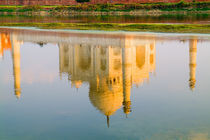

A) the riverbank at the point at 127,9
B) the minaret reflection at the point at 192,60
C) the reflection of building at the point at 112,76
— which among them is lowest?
the reflection of building at the point at 112,76

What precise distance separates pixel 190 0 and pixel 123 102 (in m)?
58.4

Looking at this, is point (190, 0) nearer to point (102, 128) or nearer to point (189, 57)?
point (189, 57)

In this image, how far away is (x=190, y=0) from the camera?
64.5m

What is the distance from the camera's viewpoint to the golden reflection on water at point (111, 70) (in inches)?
350

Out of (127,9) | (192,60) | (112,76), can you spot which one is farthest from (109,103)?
(127,9)

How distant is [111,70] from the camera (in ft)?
44.2

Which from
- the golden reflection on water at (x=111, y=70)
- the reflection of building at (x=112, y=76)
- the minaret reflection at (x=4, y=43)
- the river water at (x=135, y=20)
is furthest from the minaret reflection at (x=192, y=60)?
the river water at (x=135, y=20)

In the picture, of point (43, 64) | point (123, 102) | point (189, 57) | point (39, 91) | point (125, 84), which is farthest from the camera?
point (189, 57)

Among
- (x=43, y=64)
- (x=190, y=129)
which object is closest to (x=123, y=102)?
(x=190, y=129)

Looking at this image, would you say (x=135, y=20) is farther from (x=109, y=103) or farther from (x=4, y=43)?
(x=109, y=103)

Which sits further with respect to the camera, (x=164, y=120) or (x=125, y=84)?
(x=125, y=84)

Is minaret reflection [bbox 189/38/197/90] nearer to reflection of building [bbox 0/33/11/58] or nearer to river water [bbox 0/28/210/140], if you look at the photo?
river water [bbox 0/28/210/140]

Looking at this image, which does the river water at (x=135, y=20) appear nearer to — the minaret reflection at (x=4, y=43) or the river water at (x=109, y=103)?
the minaret reflection at (x=4, y=43)

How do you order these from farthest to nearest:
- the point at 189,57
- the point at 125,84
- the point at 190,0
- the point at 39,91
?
the point at 190,0
the point at 189,57
the point at 125,84
the point at 39,91
